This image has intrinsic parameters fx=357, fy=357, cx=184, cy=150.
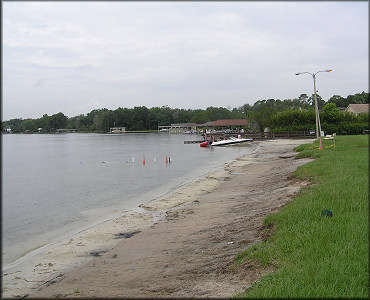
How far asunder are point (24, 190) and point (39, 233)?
586 inches

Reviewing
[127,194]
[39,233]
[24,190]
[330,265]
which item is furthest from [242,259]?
[24,190]

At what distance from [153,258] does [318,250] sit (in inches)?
205

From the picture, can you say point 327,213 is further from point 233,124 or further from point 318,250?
point 233,124

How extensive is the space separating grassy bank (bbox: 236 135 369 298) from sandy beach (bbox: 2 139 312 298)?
1.99 feet

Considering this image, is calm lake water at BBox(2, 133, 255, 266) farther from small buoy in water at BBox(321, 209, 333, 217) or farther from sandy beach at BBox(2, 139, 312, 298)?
small buoy in water at BBox(321, 209, 333, 217)

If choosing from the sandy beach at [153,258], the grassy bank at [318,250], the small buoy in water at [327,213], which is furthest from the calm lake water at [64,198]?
the small buoy in water at [327,213]

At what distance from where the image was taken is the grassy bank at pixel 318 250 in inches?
197

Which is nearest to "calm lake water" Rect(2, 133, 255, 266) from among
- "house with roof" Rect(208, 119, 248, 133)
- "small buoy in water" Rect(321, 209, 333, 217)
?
"small buoy in water" Rect(321, 209, 333, 217)

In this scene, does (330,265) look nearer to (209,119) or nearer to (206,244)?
(206,244)

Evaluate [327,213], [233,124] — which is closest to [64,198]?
[327,213]

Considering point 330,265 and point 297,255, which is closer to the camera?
point 330,265

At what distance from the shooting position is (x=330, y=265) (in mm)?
5617

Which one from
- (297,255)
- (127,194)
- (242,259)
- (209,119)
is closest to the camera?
(297,255)

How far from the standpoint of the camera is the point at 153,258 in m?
10.2
